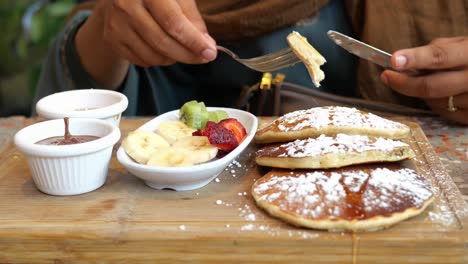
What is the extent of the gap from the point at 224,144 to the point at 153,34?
0.49 meters

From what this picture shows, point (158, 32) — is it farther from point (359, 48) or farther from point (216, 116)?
point (359, 48)

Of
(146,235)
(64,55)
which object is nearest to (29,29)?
(64,55)

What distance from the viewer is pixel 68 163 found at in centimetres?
123

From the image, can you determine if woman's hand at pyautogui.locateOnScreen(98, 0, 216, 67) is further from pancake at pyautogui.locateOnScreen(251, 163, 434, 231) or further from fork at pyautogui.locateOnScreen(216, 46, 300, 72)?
pancake at pyautogui.locateOnScreen(251, 163, 434, 231)

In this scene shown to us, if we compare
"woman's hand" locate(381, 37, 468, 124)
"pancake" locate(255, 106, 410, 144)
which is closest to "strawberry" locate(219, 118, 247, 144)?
"pancake" locate(255, 106, 410, 144)

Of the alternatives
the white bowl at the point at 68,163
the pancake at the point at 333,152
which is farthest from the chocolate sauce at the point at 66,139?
the pancake at the point at 333,152

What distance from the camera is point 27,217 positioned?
116 cm

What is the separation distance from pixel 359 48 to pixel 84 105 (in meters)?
0.81

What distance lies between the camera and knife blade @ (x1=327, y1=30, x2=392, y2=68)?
5.20ft

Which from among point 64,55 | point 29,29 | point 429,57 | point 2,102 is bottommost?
point 2,102

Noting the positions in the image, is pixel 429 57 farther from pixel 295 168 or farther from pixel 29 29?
pixel 29 29

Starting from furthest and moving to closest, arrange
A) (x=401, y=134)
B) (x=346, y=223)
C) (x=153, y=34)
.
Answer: (x=153, y=34) → (x=401, y=134) → (x=346, y=223)

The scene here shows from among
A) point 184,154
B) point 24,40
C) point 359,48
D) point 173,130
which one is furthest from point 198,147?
point 24,40

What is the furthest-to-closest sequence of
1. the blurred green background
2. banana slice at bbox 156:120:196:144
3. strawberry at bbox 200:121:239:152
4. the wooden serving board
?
the blurred green background
banana slice at bbox 156:120:196:144
strawberry at bbox 200:121:239:152
the wooden serving board
